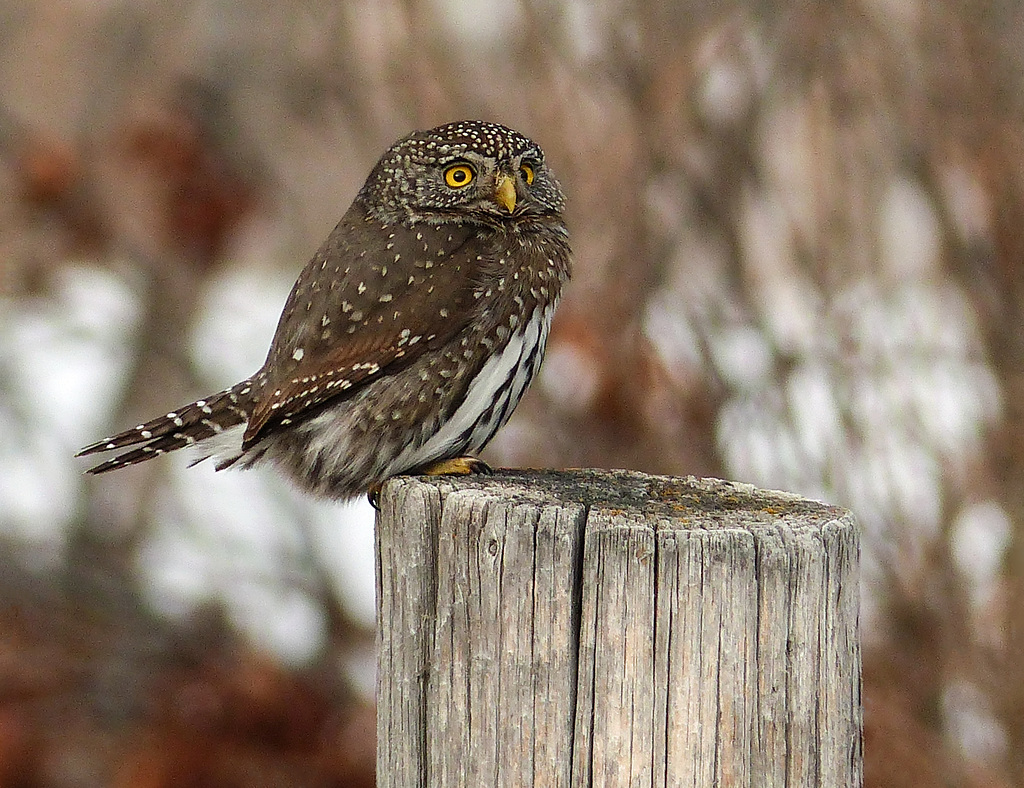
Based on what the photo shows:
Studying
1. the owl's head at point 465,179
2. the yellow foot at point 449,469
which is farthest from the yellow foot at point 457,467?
the owl's head at point 465,179

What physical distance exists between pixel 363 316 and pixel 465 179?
0.62 m

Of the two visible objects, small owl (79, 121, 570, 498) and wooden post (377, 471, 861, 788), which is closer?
wooden post (377, 471, 861, 788)

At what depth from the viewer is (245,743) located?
19.6 feet

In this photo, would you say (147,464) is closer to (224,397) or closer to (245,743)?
(245,743)

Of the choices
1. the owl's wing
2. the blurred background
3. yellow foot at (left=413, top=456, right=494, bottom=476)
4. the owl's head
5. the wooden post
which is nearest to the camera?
the wooden post

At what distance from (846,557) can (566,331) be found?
2917 millimetres

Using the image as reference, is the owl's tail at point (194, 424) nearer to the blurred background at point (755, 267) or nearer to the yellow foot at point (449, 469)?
the yellow foot at point (449, 469)

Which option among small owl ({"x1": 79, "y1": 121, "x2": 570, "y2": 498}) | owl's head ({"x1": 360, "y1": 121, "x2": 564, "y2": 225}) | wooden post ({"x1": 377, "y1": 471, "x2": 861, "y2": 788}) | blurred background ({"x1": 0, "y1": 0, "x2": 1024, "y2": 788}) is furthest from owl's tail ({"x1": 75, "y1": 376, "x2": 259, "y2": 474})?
blurred background ({"x1": 0, "y1": 0, "x2": 1024, "y2": 788})

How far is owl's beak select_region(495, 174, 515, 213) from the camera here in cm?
390

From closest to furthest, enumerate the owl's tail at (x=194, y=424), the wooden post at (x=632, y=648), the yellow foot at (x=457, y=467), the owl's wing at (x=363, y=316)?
the wooden post at (x=632, y=648) < the yellow foot at (x=457, y=467) < the owl's wing at (x=363, y=316) < the owl's tail at (x=194, y=424)

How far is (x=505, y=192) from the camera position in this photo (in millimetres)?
3910

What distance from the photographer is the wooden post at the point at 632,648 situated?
91.7 inches

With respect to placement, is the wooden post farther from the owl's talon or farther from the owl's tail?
the owl's tail

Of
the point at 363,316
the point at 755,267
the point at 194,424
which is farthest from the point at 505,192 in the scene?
the point at 755,267
